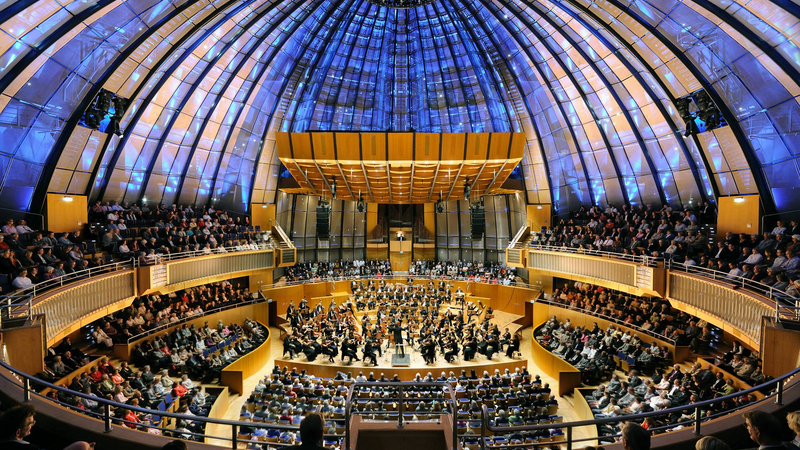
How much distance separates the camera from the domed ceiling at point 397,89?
572 inches

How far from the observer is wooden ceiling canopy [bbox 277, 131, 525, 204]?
18.0m

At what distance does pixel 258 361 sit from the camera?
18828 millimetres

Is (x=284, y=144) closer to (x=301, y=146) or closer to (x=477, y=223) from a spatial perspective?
(x=301, y=146)

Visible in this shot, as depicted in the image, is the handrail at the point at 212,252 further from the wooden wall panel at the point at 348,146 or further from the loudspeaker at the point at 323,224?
the wooden wall panel at the point at 348,146

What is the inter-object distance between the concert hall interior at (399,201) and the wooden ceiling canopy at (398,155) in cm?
15

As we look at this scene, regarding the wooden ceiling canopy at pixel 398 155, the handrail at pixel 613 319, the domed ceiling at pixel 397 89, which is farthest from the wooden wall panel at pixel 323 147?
the handrail at pixel 613 319

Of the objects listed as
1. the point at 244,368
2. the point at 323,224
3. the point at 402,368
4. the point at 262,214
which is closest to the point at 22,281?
the point at 244,368

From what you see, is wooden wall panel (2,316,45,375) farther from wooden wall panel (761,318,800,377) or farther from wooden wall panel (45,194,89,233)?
wooden wall panel (761,318,800,377)

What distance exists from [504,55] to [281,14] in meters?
12.2

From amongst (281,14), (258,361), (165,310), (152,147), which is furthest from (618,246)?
(152,147)

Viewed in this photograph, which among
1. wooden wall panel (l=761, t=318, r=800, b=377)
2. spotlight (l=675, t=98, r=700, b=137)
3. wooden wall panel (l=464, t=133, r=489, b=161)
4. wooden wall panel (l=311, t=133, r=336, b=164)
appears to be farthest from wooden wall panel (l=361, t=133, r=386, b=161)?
wooden wall panel (l=761, t=318, r=800, b=377)

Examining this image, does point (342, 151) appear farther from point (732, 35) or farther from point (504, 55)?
point (732, 35)

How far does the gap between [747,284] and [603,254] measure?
8.46 metres

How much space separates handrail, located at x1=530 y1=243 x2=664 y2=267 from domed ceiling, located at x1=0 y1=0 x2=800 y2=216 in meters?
4.95
